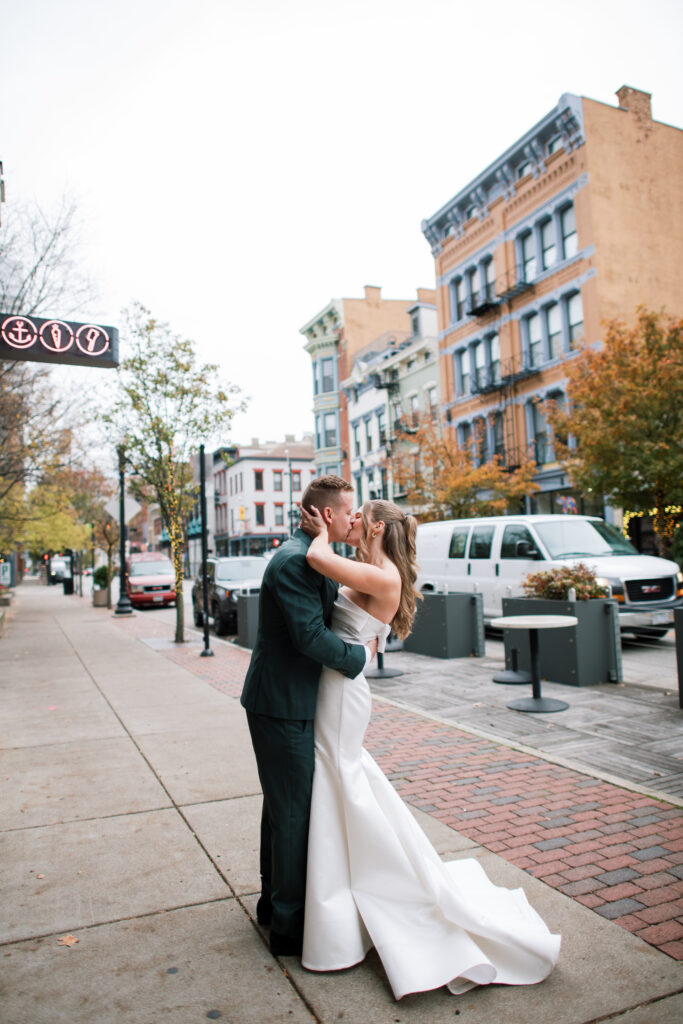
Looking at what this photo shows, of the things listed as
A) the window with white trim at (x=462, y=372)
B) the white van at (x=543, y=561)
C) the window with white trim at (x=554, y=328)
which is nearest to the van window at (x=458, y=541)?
the white van at (x=543, y=561)

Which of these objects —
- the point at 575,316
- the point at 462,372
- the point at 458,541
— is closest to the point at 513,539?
the point at 458,541

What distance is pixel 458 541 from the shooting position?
1426 cm

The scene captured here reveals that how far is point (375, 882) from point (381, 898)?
0.06 meters

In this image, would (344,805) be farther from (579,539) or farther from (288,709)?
(579,539)

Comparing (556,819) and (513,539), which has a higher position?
(513,539)

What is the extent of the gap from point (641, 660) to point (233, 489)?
69.7 m

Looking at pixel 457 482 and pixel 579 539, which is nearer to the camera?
pixel 579 539

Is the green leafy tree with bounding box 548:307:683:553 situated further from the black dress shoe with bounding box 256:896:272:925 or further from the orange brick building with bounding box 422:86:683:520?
the black dress shoe with bounding box 256:896:272:925

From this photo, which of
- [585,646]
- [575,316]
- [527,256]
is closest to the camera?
[585,646]

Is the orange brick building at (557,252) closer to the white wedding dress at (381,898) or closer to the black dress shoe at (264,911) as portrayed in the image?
the black dress shoe at (264,911)

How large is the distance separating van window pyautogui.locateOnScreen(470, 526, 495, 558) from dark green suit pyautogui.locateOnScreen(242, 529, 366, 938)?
1078 centimetres

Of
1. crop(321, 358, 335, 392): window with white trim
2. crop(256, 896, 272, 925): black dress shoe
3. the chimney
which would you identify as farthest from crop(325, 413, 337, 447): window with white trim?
crop(256, 896, 272, 925): black dress shoe

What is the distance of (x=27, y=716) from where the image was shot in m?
7.79

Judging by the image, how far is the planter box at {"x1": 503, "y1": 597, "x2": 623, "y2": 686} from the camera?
853 centimetres
